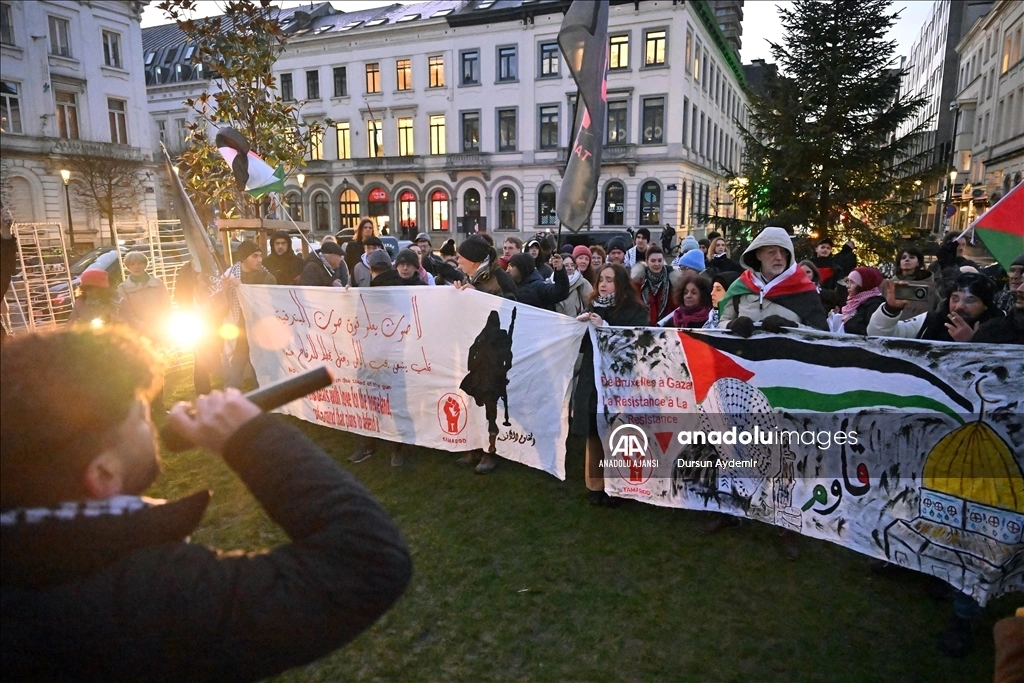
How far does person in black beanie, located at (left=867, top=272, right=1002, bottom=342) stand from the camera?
4121 mm

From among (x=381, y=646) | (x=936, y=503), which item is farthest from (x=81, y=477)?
(x=936, y=503)

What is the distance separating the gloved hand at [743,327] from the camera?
4.11m

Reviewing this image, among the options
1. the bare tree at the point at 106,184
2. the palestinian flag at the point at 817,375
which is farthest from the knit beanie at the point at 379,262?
the bare tree at the point at 106,184

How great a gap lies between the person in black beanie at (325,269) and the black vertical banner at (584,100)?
110 inches

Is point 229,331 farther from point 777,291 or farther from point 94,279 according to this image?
point 777,291

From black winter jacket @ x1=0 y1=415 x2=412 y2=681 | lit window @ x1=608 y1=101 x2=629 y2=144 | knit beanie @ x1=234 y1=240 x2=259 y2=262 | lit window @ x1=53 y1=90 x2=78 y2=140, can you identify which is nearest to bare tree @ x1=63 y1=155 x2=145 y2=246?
lit window @ x1=53 y1=90 x2=78 y2=140

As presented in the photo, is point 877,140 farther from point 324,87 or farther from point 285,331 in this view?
point 324,87

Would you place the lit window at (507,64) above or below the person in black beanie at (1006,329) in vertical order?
above

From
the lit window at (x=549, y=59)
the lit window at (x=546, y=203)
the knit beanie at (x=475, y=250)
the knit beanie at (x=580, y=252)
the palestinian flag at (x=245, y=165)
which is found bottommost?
the knit beanie at (x=580, y=252)

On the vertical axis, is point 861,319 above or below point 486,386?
above

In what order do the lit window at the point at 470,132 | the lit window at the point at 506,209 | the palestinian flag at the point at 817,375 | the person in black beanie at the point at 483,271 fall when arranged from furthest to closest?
the lit window at the point at 470,132
the lit window at the point at 506,209
the person in black beanie at the point at 483,271
the palestinian flag at the point at 817,375

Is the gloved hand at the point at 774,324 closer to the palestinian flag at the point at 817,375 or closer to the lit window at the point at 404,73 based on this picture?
the palestinian flag at the point at 817,375

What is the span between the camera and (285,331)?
642cm

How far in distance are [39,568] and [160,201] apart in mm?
53250
